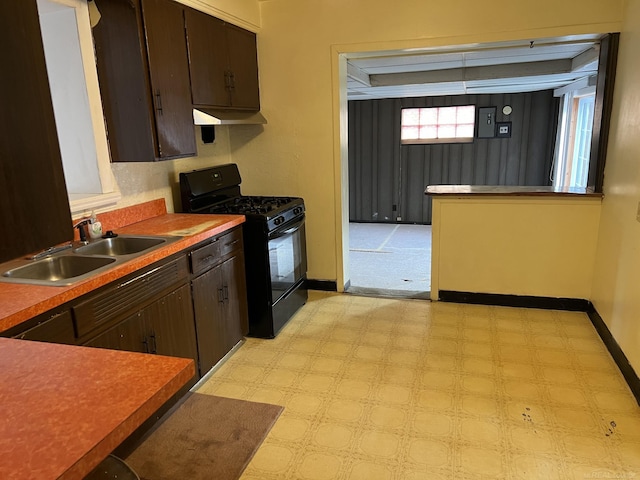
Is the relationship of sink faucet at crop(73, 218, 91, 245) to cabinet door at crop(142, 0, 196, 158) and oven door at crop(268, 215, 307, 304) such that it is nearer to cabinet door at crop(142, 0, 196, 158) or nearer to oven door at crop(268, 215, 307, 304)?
cabinet door at crop(142, 0, 196, 158)

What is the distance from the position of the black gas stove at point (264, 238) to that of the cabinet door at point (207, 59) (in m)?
0.55

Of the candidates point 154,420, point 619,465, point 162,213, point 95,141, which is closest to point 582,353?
point 619,465

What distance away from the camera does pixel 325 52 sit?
361 cm

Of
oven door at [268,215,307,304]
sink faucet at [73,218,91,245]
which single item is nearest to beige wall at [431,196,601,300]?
oven door at [268,215,307,304]

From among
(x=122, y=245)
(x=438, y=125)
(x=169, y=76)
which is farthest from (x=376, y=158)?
(x=122, y=245)

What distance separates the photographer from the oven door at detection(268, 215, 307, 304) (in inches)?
126

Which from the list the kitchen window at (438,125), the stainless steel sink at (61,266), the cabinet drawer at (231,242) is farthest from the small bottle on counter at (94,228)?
the kitchen window at (438,125)

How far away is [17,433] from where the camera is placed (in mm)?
816

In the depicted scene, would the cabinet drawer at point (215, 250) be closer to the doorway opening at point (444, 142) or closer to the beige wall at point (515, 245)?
the doorway opening at point (444, 142)

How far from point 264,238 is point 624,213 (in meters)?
2.29

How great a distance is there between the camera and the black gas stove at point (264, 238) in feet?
10.2

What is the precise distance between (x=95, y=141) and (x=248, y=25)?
5.50ft

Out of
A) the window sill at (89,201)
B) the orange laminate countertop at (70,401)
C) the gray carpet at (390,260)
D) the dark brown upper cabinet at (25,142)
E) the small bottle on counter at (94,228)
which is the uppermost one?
the dark brown upper cabinet at (25,142)

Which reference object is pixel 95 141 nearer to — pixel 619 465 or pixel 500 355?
pixel 500 355
